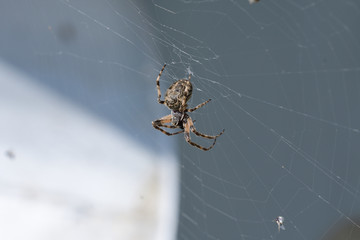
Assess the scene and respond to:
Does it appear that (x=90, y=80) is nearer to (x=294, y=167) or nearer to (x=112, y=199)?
(x=112, y=199)

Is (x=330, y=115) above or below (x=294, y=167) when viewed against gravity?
above

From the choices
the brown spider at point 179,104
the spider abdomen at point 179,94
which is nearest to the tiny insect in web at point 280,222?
→ the brown spider at point 179,104

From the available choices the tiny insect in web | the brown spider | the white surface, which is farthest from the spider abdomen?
the white surface

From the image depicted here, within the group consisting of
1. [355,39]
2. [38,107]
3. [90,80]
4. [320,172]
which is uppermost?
[90,80]

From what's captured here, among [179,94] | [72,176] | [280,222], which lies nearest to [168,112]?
[72,176]

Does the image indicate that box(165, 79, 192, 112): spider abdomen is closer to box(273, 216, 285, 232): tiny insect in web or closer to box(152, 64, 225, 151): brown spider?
box(152, 64, 225, 151): brown spider

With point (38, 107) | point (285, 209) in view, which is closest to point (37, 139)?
point (38, 107)
